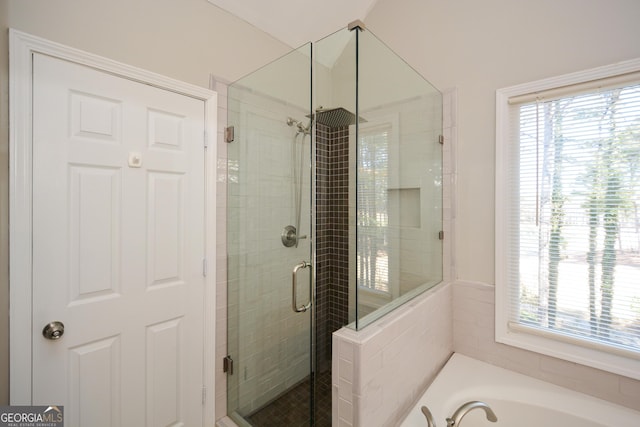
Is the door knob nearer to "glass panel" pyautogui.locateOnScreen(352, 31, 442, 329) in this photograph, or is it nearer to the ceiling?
"glass panel" pyautogui.locateOnScreen(352, 31, 442, 329)

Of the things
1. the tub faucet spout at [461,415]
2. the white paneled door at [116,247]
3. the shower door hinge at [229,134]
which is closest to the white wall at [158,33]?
the white paneled door at [116,247]

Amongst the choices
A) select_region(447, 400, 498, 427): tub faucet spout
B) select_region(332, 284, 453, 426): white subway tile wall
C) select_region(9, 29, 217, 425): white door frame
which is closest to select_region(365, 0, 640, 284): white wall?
select_region(332, 284, 453, 426): white subway tile wall

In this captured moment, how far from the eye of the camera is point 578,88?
142cm

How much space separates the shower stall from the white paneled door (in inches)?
10.1

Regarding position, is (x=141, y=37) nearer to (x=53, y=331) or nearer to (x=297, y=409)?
(x=53, y=331)

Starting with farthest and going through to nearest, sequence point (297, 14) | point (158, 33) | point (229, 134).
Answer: point (297, 14)
point (229, 134)
point (158, 33)

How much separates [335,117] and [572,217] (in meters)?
1.41

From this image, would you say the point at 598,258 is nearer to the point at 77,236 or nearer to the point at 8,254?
the point at 77,236

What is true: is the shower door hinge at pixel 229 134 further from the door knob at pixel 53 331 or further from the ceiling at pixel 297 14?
the door knob at pixel 53 331

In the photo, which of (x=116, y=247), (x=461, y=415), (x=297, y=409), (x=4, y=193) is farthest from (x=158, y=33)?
(x=461, y=415)

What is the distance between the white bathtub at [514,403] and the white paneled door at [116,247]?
4.12 ft

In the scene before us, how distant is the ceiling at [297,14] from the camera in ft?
5.56

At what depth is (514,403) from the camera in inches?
55.4

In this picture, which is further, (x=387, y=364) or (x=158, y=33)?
(x=158, y=33)
